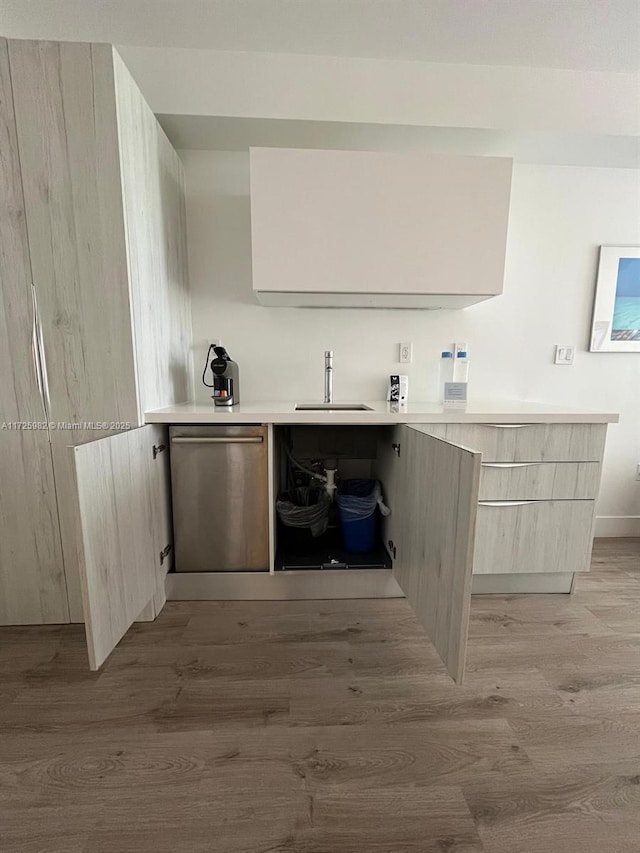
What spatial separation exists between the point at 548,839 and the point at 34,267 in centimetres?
213

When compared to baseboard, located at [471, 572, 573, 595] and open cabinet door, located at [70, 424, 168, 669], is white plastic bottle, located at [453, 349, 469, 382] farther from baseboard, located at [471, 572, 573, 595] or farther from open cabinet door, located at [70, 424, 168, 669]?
open cabinet door, located at [70, 424, 168, 669]

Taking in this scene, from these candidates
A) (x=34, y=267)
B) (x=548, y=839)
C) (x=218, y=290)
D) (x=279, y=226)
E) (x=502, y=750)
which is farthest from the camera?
(x=218, y=290)

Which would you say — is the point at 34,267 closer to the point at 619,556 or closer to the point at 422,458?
the point at 422,458

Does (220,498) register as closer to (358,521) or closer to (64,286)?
(358,521)

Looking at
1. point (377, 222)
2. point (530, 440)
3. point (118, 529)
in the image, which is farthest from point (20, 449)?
point (530, 440)

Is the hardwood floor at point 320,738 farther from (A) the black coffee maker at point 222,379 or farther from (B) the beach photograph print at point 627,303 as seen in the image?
(B) the beach photograph print at point 627,303

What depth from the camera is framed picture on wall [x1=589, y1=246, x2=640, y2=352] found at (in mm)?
2105

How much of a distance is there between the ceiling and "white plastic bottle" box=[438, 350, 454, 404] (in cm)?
128

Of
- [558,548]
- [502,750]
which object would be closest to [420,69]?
[558,548]

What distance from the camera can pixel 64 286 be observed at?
1.31m

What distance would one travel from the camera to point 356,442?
6.94 feet

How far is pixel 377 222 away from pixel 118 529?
153 centimetres

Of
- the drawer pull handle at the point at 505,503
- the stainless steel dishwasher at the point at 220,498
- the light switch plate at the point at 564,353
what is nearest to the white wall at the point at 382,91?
the light switch plate at the point at 564,353

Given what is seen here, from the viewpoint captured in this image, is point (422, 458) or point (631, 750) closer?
point (631, 750)
